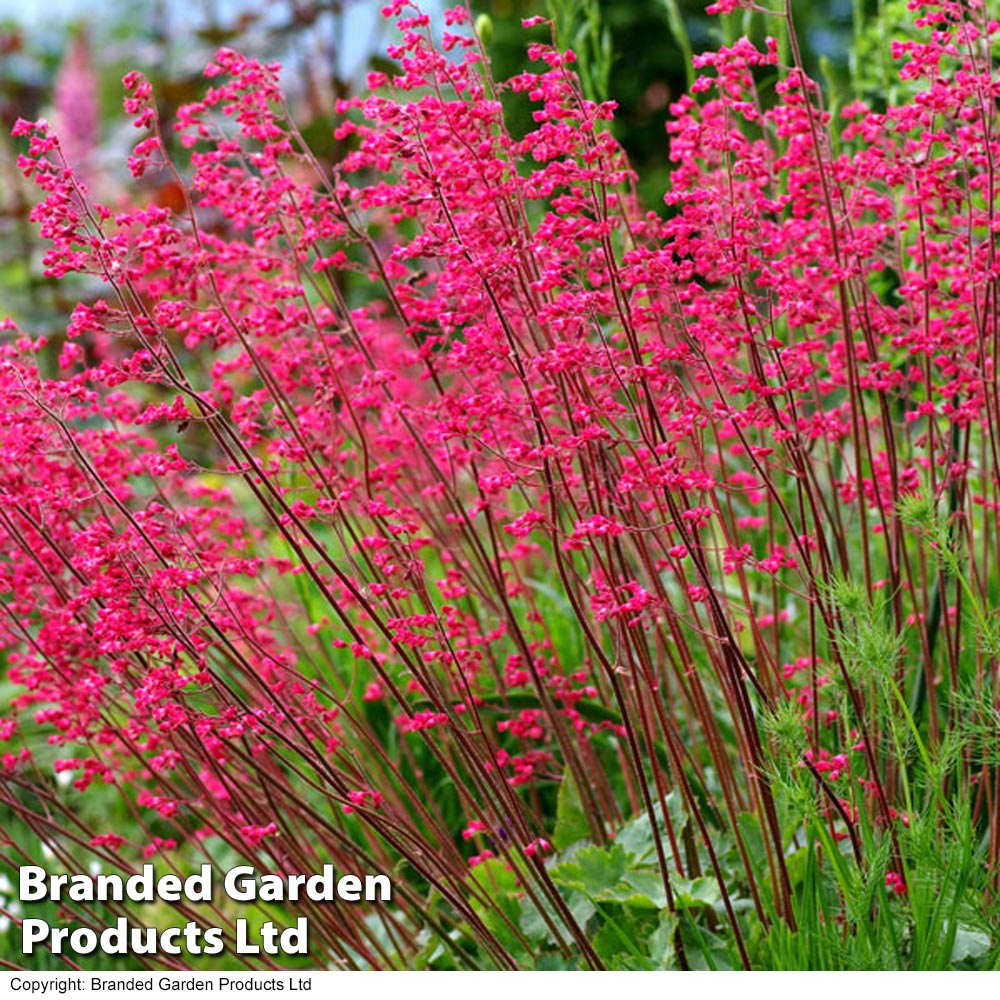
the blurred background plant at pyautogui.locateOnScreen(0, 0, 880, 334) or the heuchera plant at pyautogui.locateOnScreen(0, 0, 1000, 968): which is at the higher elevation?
the blurred background plant at pyautogui.locateOnScreen(0, 0, 880, 334)

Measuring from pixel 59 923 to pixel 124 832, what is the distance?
784 millimetres

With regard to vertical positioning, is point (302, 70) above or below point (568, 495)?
above

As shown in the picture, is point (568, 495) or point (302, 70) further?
point (302, 70)

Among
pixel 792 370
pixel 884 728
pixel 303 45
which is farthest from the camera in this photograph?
pixel 303 45

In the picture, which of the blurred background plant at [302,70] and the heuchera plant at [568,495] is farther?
the blurred background plant at [302,70]

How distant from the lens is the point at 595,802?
8.14 ft

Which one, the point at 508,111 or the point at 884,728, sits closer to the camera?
the point at 884,728

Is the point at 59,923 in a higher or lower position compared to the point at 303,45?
Answer: lower

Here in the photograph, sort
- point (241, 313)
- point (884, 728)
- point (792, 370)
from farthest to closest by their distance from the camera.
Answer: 1. point (241, 313)
2. point (884, 728)
3. point (792, 370)

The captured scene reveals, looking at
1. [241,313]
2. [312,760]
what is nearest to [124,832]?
[241,313]

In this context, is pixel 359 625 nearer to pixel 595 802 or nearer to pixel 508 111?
pixel 595 802

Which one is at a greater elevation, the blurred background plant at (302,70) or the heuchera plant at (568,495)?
the blurred background plant at (302,70)

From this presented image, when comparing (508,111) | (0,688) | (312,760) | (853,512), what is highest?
(508,111)

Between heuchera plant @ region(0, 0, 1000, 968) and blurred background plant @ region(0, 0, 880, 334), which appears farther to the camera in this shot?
blurred background plant @ region(0, 0, 880, 334)
